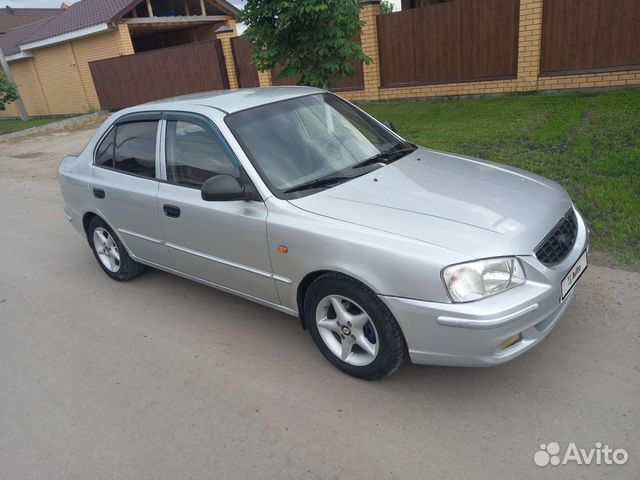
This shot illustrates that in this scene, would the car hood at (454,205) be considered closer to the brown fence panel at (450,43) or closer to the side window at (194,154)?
the side window at (194,154)

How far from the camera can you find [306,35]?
6516mm

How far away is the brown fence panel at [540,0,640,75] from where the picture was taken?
916 cm

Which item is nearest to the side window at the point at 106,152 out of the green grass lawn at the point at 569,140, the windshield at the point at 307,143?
the windshield at the point at 307,143

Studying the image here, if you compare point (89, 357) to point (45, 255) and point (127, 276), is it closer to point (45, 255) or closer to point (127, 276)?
point (127, 276)

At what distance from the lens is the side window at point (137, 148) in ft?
14.0

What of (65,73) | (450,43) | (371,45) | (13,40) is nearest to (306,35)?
(450,43)

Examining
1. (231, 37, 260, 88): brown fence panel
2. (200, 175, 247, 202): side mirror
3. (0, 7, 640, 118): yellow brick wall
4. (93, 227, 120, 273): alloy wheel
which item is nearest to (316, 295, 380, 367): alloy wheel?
(200, 175, 247, 202): side mirror

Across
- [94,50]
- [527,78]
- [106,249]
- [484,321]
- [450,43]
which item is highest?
[94,50]

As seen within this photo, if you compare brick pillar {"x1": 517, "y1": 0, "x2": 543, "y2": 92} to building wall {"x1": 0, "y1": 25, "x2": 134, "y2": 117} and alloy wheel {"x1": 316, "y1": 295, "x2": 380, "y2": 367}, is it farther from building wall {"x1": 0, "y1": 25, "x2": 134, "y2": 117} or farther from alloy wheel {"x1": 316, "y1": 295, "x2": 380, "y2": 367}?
building wall {"x1": 0, "y1": 25, "x2": 134, "y2": 117}

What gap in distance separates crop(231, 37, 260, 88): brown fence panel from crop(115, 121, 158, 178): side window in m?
11.6

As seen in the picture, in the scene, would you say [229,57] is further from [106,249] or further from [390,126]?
[390,126]

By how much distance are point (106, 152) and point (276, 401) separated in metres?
2.97

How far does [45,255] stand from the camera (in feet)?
20.1

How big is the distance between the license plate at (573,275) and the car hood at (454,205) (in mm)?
281
